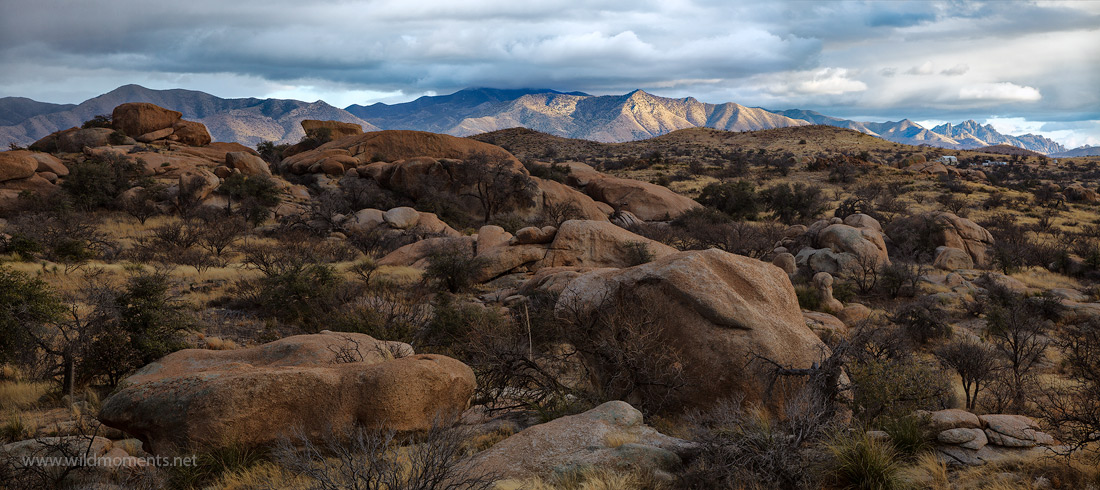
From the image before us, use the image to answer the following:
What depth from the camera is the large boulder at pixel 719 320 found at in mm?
7383

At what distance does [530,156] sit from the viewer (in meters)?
66.0

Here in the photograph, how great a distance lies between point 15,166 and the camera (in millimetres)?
30375

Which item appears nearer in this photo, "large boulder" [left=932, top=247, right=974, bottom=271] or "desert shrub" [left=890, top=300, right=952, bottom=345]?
"desert shrub" [left=890, top=300, right=952, bottom=345]

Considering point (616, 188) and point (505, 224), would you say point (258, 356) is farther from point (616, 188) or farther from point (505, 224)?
point (616, 188)

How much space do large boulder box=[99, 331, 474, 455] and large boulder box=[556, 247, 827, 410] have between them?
2.83m

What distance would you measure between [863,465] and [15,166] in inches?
1638

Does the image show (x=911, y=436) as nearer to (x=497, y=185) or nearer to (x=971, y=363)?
(x=971, y=363)

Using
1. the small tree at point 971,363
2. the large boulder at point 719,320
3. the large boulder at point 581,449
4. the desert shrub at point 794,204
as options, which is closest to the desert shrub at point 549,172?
the desert shrub at point 794,204

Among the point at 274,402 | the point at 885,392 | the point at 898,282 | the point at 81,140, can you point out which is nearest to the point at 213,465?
the point at 274,402

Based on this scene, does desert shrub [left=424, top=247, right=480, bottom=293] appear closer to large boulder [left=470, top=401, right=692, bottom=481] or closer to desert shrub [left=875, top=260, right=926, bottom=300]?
large boulder [left=470, top=401, right=692, bottom=481]

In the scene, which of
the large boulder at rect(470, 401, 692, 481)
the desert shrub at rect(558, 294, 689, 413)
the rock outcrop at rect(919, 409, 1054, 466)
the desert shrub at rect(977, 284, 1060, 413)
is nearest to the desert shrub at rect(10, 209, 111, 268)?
the desert shrub at rect(558, 294, 689, 413)

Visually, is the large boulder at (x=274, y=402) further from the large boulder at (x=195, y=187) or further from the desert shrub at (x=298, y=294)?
the large boulder at (x=195, y=187)

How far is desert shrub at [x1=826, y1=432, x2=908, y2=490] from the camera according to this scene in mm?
4848

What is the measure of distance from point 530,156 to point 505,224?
1530 inches
